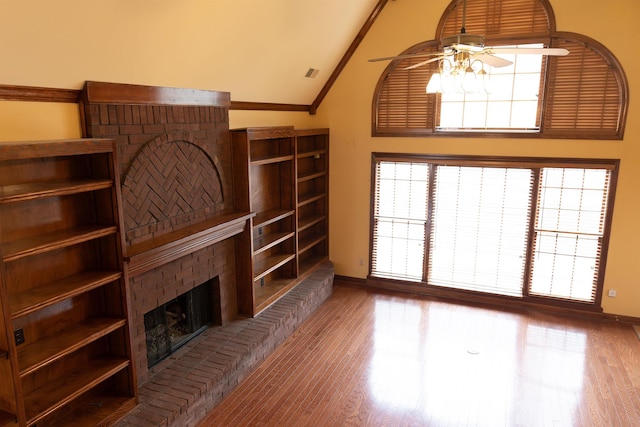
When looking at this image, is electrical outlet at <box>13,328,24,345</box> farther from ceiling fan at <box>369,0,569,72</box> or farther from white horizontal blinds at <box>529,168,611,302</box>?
white horizontal blinds at <box>529,168,611,302</box>

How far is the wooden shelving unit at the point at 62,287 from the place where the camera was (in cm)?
262

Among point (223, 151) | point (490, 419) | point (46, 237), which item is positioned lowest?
point (490, 419)

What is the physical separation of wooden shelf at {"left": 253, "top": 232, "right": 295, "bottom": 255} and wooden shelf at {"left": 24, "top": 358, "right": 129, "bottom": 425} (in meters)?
2.03

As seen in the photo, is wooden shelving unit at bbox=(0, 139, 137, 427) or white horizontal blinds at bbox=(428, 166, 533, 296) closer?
wooden shelving unit at bbox=(0, 139, 137, 427)

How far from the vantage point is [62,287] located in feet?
9.73

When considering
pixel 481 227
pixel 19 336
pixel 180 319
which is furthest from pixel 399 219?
pixel 19 336

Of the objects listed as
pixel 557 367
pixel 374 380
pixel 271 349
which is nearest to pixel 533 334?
pixel 557 367

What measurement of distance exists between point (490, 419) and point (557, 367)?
1.28 m

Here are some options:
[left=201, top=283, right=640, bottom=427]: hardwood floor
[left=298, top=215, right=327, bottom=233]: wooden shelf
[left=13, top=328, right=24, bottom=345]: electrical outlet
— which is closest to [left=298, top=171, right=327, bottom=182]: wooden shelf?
[left=298, top=215, right=327, bottom=233]: wooden shelf

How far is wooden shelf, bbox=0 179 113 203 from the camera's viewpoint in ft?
8.38

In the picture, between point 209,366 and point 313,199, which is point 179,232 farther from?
point 313,199

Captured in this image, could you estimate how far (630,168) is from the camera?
5.20 m

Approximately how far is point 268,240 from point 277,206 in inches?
21.8

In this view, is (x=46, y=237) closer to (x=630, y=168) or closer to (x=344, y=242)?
(x=344, y=242)
